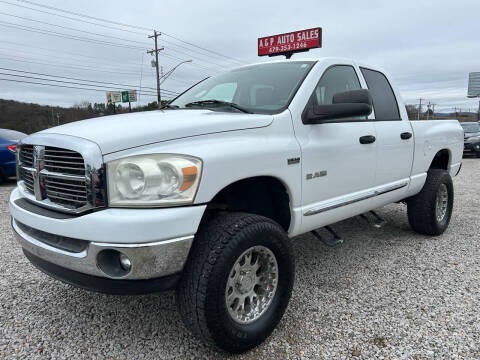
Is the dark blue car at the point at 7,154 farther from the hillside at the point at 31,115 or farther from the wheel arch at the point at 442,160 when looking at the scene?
the hillside at the point at 31,115

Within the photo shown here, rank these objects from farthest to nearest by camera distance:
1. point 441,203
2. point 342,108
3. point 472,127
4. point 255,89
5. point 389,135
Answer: point 472,127 < point 441,203 < point 389,135 < point 255,89 < point 342,108

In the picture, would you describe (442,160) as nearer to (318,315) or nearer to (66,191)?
(318,315)

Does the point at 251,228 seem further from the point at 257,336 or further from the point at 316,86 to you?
the point at 316,86

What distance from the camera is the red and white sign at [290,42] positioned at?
79.9ft

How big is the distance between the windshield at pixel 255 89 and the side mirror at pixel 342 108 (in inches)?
7.9

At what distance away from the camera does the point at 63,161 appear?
80.0 inches

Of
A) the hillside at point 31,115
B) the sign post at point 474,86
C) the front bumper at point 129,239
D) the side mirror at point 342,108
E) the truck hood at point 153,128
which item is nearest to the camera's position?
the front bumper at point 129,239

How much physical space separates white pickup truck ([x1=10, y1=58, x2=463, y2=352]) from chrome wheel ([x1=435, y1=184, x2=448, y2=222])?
66.8 inches

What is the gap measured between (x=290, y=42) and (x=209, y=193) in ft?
84.4

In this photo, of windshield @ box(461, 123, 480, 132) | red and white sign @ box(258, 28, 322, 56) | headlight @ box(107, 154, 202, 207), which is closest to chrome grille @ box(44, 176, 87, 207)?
headlight @ box(107, 154, 202, 207)

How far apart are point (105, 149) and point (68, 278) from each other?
2.40ft

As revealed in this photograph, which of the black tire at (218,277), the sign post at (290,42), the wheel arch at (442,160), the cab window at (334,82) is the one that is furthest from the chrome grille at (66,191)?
the sign post at (290,42)

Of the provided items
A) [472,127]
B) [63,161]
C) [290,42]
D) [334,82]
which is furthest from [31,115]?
[63,161]

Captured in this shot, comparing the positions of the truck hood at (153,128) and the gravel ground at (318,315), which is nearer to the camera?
the truck hood at (153,128)
